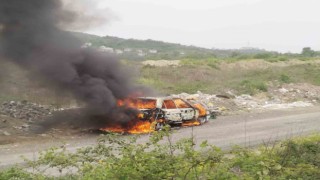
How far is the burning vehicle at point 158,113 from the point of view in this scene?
18.2 meters

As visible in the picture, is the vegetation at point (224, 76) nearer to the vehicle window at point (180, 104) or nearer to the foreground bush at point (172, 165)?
the vehicle window at point (180, 104)

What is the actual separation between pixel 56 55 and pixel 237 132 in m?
7.95

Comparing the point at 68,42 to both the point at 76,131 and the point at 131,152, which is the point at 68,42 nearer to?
the point at 76,131

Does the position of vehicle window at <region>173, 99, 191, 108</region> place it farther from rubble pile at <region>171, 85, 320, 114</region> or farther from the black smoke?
rubble pile at <region>171, 85, 320, 114</region>

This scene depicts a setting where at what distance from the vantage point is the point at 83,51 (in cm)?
1873

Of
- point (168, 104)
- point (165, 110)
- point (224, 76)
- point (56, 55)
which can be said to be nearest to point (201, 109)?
point (168, 104)

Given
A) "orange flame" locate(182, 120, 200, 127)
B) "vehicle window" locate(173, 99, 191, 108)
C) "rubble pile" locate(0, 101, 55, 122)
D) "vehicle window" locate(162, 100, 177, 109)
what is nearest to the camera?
"vehicle window" locate(162, 100, 177, 109)

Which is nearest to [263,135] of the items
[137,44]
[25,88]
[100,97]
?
[100,97]

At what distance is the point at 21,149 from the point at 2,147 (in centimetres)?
89

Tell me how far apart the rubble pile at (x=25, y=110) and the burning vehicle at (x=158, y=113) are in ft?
15.0

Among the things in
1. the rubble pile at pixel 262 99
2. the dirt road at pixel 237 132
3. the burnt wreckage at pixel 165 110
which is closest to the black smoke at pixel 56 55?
the burnt wreckage at pixel 165 110

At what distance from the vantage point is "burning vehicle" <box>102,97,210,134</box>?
18203mm

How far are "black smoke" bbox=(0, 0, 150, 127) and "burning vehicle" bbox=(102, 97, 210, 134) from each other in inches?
20.1

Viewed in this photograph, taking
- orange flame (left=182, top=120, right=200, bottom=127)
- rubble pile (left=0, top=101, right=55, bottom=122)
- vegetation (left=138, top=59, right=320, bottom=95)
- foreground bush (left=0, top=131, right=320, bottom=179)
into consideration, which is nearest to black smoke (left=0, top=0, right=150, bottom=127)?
orange flame (left=182, top=120, right=200, bottom=127)
